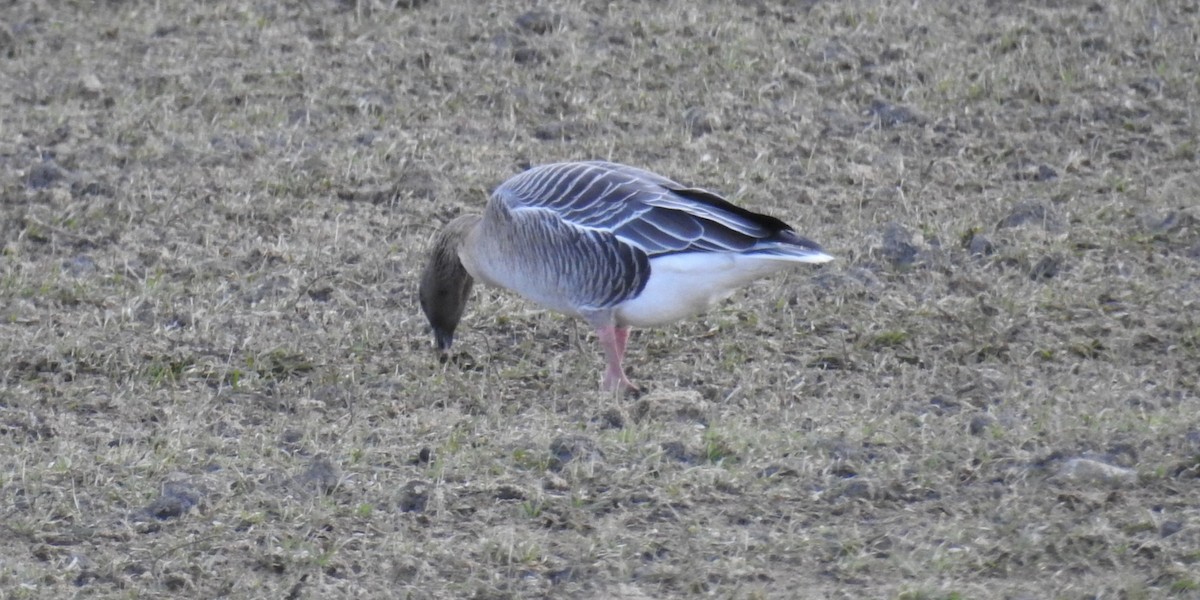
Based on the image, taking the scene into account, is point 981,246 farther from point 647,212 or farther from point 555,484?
point 555,484

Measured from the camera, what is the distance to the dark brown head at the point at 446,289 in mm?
6512

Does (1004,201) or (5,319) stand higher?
(1004,201)

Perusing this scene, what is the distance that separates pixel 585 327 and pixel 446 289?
69 centimetres

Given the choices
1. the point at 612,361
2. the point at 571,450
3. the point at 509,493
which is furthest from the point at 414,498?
the point at 612,361

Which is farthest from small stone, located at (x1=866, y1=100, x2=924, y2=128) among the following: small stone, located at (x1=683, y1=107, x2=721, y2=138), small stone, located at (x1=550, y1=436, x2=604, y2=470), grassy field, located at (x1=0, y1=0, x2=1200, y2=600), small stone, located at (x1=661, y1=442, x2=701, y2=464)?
small stone, located at (x1=550, y1=436, x2=604, y2=470)

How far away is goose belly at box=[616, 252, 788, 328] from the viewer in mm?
5910

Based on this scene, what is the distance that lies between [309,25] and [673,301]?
479 centimetres

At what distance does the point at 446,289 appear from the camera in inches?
257

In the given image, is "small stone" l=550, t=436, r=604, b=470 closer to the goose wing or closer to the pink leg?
the pink leg

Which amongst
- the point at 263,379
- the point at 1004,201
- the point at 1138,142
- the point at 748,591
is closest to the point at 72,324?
the point at 263,379

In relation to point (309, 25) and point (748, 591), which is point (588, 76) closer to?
point (309, 25)

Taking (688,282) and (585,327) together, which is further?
(585,327)

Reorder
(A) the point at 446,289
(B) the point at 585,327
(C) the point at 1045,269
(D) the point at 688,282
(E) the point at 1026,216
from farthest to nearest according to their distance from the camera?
(E) the point at 1026,216 < (C) the point at 1045,269 < (B) the point at 585,327 < (A) the point at 446,289 < (D) the point at 688,282

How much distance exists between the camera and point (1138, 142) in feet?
27.8
